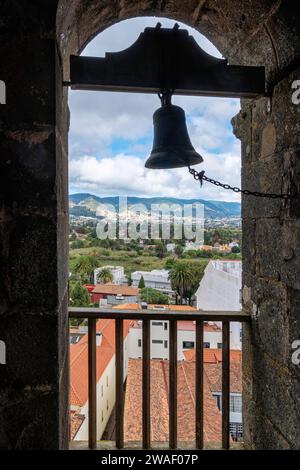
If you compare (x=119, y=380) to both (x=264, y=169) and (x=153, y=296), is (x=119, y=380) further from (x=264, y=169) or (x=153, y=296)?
(x=264, y=169)

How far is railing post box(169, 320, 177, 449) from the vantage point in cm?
178

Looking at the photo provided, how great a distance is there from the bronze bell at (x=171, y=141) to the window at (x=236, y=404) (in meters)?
1.42

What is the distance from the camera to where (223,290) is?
1.96 m

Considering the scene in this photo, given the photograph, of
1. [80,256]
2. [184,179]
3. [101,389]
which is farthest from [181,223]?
[101,389]

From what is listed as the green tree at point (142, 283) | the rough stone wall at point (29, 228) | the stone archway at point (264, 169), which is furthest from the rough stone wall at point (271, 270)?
the rough stone wall at point (29, 228)

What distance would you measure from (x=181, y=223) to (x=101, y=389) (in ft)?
3.51

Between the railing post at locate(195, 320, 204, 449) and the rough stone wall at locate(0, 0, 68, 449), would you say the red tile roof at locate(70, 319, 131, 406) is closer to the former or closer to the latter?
the railing post at locate(195, 320, 204, 449)

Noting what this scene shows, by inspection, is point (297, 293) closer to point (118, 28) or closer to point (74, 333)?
point (74, 333)

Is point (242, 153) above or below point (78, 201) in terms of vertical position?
above

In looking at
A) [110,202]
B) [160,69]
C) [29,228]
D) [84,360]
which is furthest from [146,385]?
[160,69]

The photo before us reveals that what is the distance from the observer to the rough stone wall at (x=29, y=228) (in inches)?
44.0

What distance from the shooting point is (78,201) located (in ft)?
5.68

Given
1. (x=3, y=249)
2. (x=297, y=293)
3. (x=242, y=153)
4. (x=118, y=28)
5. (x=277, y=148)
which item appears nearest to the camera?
(x=3, y=249)

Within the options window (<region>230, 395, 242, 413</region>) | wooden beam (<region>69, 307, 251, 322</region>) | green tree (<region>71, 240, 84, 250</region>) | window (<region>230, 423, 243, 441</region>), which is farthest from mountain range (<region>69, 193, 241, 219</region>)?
window (<region>230, 423, 243, 441</region>)
